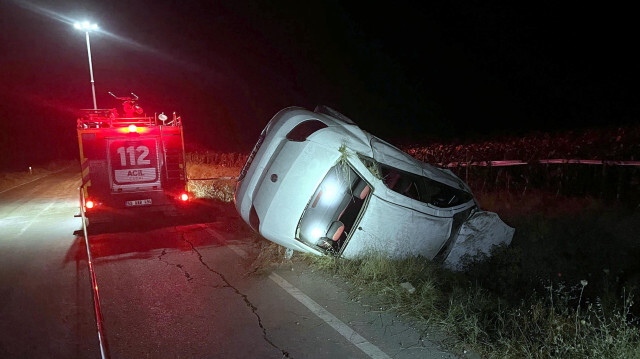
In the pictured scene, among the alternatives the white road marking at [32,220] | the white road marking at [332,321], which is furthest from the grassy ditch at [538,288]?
the white road marking at [32,220]

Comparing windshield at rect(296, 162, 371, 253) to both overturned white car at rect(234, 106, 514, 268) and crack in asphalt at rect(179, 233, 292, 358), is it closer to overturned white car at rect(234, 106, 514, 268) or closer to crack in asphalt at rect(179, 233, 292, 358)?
overturned white car at rect(234, 106, 514, 268)

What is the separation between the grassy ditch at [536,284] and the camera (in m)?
3.45

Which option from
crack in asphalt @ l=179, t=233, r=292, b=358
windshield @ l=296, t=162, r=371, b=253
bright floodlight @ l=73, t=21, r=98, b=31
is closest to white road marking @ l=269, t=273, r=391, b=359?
crack in asphalt @ l=179, t=233, r=292, b=358

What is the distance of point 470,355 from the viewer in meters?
3.55

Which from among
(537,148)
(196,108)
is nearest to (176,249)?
(537,148)

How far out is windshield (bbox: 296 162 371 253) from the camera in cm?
561

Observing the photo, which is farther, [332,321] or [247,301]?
[247,301]

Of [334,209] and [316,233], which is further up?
[334,209]

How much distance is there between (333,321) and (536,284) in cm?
341

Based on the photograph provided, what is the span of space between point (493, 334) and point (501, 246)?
3.29m

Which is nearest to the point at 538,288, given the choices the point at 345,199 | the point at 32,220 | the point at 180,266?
the point at 345,199

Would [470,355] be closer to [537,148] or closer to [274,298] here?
[274,298]

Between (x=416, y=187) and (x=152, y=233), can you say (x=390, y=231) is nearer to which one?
(x=416, y=187)

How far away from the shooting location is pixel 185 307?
4934 millimetres
